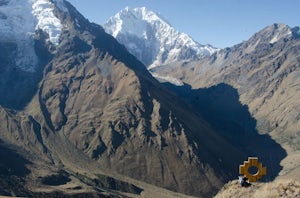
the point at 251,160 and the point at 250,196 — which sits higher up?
the point at 251,160

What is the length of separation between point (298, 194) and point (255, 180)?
5.87 metres

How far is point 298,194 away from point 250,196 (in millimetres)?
4222

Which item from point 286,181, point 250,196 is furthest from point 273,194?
point 250,196

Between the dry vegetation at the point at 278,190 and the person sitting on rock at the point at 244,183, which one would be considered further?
the person sitting on rock at the point at 244,183

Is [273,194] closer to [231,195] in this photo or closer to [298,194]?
[298,194]

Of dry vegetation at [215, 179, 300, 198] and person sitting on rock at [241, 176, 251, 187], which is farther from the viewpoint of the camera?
person sitting on rock at [241, 176, 251, 187]

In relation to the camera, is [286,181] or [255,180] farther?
[255,180]

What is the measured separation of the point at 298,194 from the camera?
2942 cm

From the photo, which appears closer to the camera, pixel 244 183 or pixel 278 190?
pixel 278 190

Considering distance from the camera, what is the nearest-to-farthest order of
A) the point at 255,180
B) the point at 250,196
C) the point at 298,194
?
the point at 298,194
the point at 250,196
the point at 255,180

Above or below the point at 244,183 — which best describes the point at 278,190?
below

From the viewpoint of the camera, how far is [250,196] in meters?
32.9

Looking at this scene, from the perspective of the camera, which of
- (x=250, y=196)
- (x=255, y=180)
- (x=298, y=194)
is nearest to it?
(x=298, y=194)

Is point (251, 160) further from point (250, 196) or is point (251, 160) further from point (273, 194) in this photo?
point (273, 194)
